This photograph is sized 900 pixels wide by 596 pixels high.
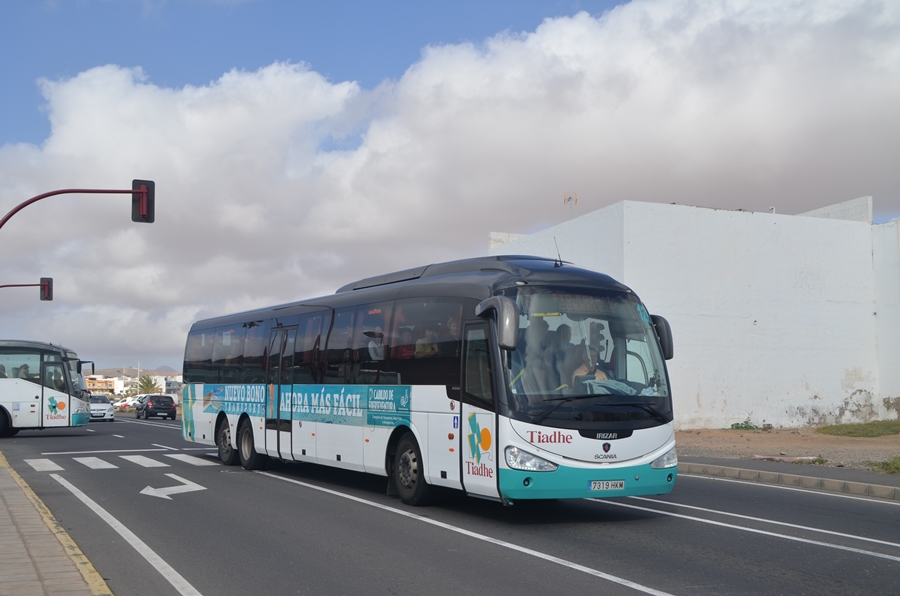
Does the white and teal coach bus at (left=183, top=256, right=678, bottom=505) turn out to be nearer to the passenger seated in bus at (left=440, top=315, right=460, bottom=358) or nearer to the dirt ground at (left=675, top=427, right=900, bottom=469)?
the passenger seated in bus at (left=440, top=315, right=460, bottom=358)

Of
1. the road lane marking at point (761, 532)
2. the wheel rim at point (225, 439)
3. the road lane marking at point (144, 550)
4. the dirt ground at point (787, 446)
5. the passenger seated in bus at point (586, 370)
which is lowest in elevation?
the dirt ground at point (787, 446)

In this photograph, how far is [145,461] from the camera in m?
19.6

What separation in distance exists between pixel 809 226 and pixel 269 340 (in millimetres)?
22845

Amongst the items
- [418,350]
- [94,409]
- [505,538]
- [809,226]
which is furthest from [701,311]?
[94,409]

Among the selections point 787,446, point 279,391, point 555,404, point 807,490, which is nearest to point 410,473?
point 555,404

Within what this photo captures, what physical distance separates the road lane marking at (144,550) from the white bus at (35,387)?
56.7 feet

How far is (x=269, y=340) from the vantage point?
699 inches

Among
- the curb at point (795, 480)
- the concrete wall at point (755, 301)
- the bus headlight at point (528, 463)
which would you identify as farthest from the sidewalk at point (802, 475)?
the concrete wall at point (755, 301)

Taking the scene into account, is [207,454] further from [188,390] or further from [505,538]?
[505,538]

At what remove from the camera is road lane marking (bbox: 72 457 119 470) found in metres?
18.1

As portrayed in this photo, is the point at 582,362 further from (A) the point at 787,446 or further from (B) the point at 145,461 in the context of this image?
(A) the point at 787,446

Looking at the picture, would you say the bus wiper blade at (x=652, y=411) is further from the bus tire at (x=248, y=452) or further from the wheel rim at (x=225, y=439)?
the wheel rim at (x=225, y=439)

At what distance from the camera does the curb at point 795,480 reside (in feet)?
46.1

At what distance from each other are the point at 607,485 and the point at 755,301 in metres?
23.2
